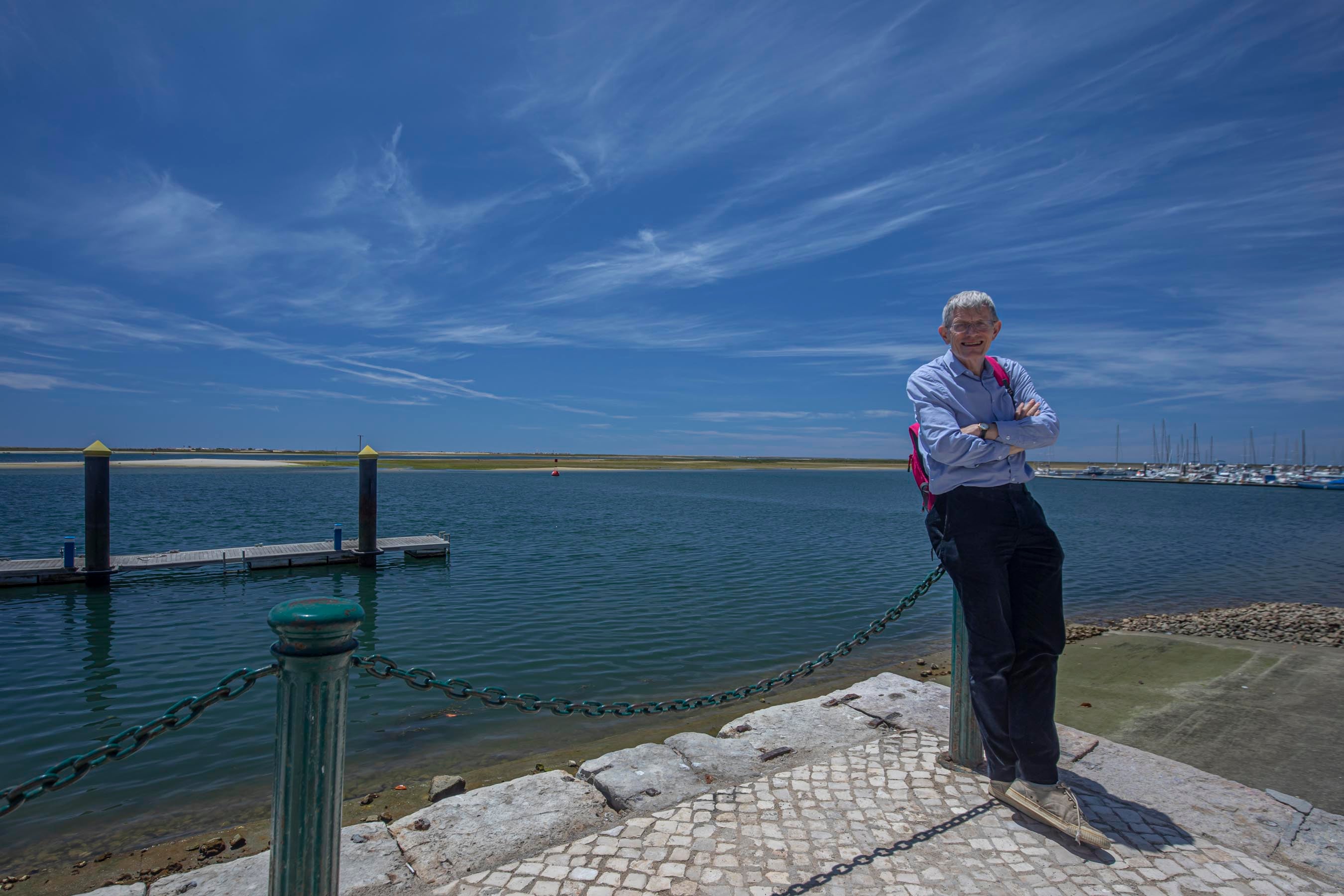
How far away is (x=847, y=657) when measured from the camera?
10961mm

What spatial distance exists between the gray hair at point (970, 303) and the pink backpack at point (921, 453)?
10.7 inches

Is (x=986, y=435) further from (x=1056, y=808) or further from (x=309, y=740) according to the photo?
(x=309, y=740)

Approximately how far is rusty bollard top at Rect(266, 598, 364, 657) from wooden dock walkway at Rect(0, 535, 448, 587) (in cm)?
1851

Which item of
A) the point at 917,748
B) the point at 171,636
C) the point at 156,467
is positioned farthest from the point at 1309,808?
the point at 156,467

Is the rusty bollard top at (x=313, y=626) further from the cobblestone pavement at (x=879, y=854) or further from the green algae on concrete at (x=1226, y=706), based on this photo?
the green algae on concrete at (x=1226, y=706)

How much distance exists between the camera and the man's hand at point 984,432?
344 cm

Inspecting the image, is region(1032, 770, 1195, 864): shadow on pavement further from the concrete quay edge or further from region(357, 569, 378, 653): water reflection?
region(357, 569, 378, 653): water reflection

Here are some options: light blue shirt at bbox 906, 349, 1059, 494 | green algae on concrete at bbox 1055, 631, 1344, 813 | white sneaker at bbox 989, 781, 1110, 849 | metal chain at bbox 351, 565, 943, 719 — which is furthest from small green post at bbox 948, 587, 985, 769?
green algae on concrete at bbox 1055, 631, 1344, 813

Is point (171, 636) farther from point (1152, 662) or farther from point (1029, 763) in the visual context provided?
point (1152, 662)

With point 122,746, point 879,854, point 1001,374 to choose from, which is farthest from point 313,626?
point 1001,374

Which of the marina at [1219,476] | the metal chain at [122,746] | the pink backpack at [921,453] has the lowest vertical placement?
the marina at [1219,476]

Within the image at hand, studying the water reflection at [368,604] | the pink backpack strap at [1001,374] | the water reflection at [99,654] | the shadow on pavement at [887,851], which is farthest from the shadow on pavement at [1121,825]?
the water reflection at [99,654]

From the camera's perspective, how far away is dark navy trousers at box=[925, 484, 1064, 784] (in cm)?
347

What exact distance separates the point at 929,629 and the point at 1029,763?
9.99 metres
